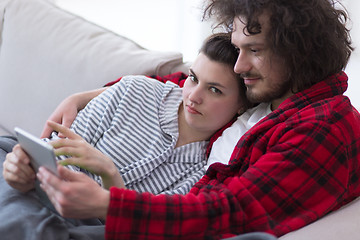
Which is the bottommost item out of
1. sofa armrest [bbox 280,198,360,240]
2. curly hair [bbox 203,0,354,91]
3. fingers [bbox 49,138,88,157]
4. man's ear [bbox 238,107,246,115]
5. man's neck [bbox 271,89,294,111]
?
sofa armrest [bbox 280,198,360,240]

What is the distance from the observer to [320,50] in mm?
1264

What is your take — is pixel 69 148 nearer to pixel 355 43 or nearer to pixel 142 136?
pixel 142 136

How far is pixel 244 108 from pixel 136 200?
1.93 feet

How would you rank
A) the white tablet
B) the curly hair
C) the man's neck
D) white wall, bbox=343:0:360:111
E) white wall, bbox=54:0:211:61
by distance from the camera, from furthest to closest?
white wall, bbox=54:0:211:61
white wall, bbox=343:0:360:111
the man's neck
the curly hair
the white tablet

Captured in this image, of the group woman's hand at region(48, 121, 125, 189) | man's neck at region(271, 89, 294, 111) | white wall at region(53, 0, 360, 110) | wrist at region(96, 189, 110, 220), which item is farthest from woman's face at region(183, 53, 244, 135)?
white wall at region(53, 0, 360, 110)

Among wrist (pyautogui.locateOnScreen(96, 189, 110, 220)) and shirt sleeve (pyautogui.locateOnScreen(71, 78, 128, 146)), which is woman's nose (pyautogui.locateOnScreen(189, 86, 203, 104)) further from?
wrist (pyautogui.locateOnScreen(96, 189, 110, 220))

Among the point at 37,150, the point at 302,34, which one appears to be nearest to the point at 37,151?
the point at 37,150

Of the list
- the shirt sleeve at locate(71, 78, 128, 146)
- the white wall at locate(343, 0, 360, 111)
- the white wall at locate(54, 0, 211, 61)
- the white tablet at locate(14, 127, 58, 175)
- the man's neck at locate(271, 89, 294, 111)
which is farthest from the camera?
the white wall at locate(54, 0, 211, 61)

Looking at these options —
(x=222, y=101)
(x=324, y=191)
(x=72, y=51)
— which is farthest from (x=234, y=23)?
(x=72, y=51)

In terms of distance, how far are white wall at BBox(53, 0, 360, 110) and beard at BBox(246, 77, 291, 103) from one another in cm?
A: 116

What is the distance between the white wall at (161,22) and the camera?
2.43 metres

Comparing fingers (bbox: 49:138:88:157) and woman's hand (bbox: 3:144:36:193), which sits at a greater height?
fingers (bbox: 49:138:88:157)

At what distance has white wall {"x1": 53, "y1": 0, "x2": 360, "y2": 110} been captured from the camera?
7.97 ft

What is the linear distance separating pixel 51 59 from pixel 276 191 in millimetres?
1161
